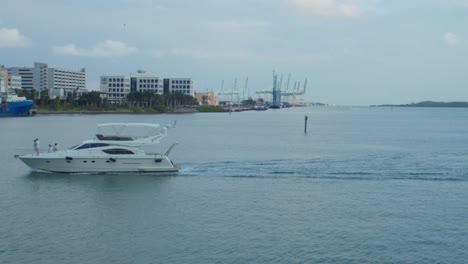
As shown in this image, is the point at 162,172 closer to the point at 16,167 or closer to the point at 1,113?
the point at 16,167

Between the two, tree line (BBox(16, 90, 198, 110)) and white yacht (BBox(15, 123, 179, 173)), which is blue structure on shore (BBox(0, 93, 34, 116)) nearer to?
tree line (BBox(16, 90, 198, 110))

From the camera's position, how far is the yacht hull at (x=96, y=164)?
112ft

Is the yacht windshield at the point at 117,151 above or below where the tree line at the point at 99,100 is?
below

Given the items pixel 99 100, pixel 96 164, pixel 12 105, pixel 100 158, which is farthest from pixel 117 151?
pixel 99 100

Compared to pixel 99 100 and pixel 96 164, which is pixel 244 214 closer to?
pixel 96 164

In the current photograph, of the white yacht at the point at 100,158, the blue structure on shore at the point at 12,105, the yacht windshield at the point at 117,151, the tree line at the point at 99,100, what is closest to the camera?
the white yacht at the point at 100,158

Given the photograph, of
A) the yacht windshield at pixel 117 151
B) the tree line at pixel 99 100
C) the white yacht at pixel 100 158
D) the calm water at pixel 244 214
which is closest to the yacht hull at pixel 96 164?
the white yacht at pixel 100 158

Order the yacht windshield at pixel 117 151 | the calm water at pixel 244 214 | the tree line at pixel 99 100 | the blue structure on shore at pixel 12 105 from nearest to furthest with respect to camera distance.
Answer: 1. the calm water at pixel 244 214
2. the yacht windshield at pixel 117 151
3. the blue structure on shore at pixel 12 105
4. the tree line at pixel 99 100

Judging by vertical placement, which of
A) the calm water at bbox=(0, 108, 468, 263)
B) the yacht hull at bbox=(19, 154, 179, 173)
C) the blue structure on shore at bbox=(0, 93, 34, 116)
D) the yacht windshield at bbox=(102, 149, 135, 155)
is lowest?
the calm water at bbox=(0, 108, 468, 263)

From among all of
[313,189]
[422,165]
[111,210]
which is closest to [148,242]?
[111,210]

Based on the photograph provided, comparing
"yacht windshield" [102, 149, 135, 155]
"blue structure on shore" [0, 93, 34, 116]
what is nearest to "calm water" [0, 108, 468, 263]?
"yacht windshield" [102, 149, 135, 155]

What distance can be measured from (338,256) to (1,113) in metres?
125

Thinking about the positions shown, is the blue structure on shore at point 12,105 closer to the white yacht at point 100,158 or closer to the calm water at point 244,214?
the calm water at point 244,214

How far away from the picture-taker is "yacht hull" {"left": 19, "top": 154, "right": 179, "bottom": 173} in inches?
1347
